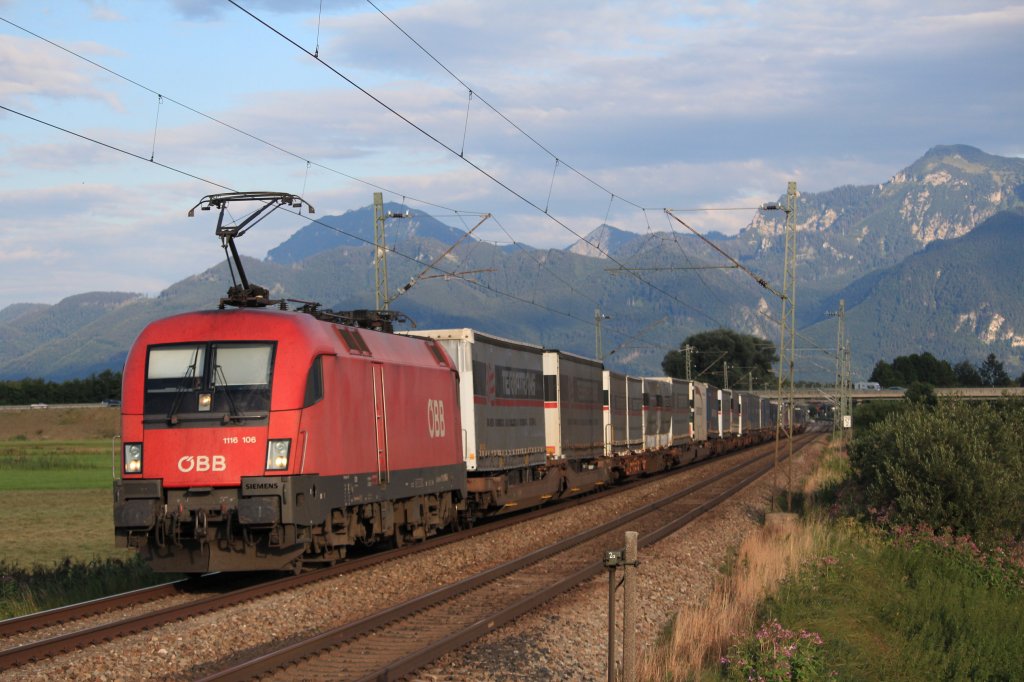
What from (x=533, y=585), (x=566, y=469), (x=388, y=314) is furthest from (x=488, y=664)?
(x=566, y=469)

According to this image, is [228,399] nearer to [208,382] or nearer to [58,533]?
[208,382]

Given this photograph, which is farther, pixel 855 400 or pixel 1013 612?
pixel 855 400

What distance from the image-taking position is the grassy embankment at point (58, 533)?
1638cm

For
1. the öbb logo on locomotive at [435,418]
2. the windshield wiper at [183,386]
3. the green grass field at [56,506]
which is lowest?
the green grass field at [56,506]

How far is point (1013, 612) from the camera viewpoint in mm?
17625

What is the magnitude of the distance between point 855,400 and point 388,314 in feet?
522

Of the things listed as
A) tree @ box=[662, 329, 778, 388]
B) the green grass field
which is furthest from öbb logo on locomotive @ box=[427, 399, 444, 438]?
tree @ box=[662, 329, 778, 388]

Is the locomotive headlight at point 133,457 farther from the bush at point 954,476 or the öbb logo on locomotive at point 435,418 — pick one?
the bush at point 954,476

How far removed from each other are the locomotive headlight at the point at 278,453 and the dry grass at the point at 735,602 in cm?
539

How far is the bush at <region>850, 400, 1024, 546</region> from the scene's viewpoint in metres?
21.2

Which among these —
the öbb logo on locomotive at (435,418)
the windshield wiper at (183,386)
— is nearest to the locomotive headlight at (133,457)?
the windshield wiper at (183,386)

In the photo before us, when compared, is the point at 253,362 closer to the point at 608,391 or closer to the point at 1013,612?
the point at 1013,612

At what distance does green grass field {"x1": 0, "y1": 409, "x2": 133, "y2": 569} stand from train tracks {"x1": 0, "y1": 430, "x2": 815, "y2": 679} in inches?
282

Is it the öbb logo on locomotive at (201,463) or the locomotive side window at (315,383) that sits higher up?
the locomotive side window at (315,383)
